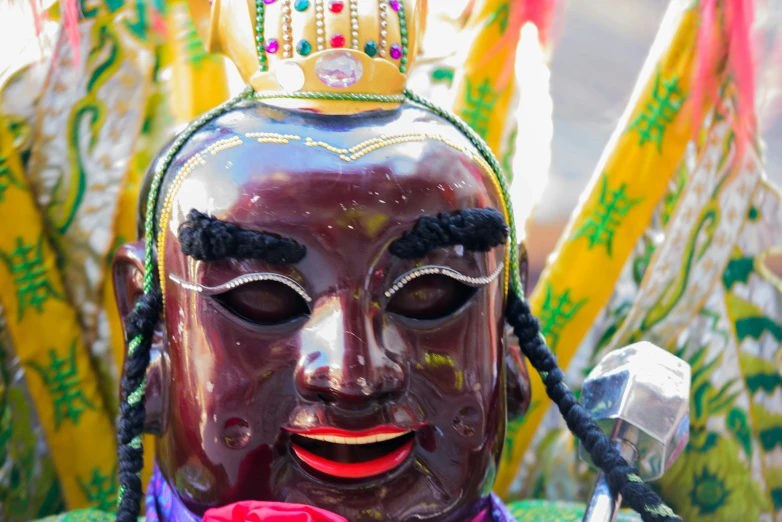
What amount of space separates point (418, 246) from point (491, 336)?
0.61 feet

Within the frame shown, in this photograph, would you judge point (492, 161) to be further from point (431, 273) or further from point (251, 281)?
point (251, 281)

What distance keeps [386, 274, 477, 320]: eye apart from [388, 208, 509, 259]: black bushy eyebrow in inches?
1.7

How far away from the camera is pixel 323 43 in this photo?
105 cm

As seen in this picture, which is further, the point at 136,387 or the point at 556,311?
the point at 556,311

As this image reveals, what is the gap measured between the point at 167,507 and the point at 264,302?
0.34 m

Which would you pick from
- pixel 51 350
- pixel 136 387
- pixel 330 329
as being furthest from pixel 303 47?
pixel 51 350

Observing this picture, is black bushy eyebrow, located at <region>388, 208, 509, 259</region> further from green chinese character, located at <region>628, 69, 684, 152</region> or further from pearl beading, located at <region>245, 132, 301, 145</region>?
green chinese character, located at <region>628, 69, 684, 152</region>

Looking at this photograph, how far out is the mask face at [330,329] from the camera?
96 cm

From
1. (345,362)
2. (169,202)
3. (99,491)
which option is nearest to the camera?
(345,362)

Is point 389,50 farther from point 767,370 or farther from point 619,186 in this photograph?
point 767,370

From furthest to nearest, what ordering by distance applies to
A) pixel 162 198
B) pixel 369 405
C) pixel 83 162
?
pixel 83 162 < pixel 162 198 < pixel 369 405

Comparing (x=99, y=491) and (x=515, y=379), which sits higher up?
(x=515, y=379)

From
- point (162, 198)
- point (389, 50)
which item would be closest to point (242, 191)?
point (162, 198)

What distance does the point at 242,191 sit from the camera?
969 mm
